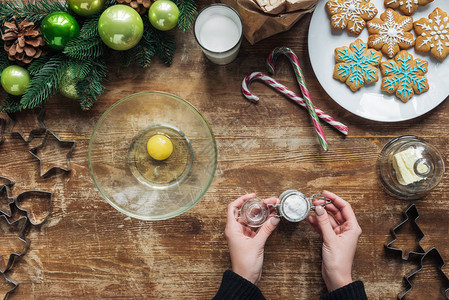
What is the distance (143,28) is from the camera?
1146 millimetres

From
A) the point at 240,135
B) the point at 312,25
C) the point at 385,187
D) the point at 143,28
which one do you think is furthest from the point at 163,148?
the point at 385,187

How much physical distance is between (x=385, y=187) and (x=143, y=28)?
990 mm

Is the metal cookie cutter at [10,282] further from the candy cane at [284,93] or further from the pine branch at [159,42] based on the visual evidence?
the candy cane at [284,93]

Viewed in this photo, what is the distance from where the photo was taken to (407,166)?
4.00 feet

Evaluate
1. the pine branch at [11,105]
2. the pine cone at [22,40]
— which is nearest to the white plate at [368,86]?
the pine cone at [22,40]

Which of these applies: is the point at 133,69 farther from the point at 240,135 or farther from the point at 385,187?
the point at 385,187

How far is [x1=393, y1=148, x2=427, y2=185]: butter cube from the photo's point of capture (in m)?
1.21

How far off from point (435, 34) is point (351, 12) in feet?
0.97

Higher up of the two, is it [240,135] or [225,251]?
[240,135]

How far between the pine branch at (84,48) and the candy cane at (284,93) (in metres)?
0.50

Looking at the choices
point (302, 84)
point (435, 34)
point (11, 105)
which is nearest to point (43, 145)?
point (11, 105)

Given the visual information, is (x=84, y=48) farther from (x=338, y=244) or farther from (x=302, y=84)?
(x=338, y=244)

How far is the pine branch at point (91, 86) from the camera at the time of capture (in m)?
1.18

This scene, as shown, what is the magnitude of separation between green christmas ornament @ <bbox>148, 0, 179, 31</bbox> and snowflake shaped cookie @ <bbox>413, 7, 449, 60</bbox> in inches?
32.6
